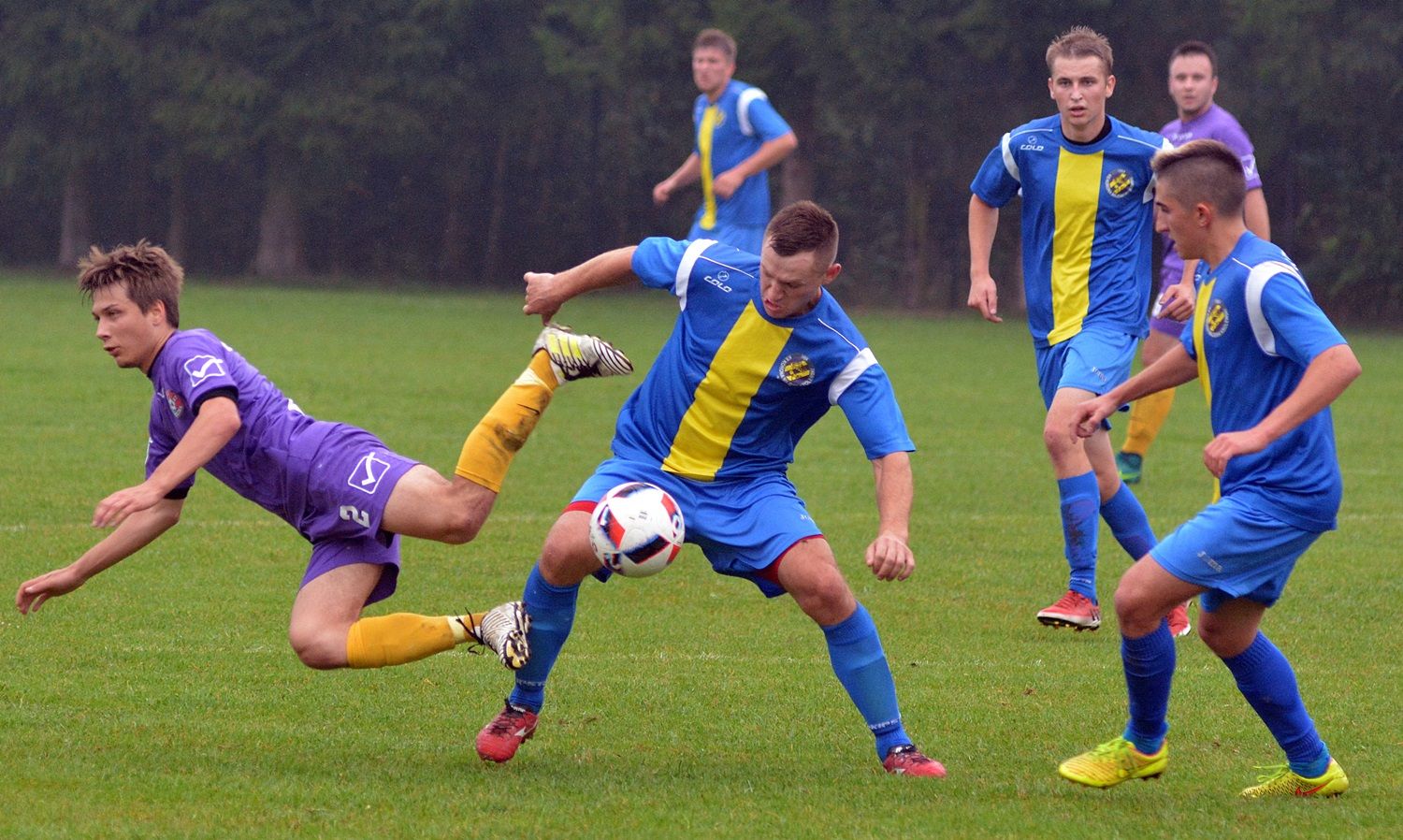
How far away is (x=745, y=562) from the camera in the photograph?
4773 mm

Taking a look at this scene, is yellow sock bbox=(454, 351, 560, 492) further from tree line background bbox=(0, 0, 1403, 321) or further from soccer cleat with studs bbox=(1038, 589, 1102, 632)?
tree line background bbox=(0, 0, 1403, 321)

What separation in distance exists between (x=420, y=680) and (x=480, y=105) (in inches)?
1092

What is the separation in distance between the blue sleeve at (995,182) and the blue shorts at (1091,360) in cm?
67

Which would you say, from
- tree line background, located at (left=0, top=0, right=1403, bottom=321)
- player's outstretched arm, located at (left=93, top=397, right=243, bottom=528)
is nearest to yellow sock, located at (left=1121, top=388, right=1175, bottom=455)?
player's outstretched arm, located at (left=93, top=397, right=243, bottom=528)

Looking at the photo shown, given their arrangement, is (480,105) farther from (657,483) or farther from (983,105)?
(657,483)

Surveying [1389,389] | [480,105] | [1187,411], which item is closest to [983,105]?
[480,105]

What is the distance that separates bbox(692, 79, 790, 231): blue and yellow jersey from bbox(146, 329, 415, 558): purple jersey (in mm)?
7057

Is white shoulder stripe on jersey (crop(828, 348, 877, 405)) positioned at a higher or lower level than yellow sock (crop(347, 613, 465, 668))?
higher

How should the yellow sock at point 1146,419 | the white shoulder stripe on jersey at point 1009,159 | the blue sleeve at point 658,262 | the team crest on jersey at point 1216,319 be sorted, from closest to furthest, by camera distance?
the team crest on jersey at point 1216,319
the blue sleeve at point 658,262
the white shoulder stripe on jersey at point 1009,159
the yellow sock at point 1146,419

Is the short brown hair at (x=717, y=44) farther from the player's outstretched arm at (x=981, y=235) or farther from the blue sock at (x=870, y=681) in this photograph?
the blue sock at (x=870, y=681)

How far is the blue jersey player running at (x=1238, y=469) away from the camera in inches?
167

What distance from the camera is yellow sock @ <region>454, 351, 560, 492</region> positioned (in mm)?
5133

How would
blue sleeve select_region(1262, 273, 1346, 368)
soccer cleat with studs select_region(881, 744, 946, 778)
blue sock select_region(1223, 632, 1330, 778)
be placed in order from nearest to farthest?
blue sleeve select_region(1262, 273, 1346, 368)
blue sock select_region(1223, 632, 1330, 778)
soccer cleat with studs select_region(881, 744, 946, 778)

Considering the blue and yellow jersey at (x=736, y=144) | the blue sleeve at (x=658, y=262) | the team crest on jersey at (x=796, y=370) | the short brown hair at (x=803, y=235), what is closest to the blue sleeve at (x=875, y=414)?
the team crest on jersey at (x=796, y=370)
